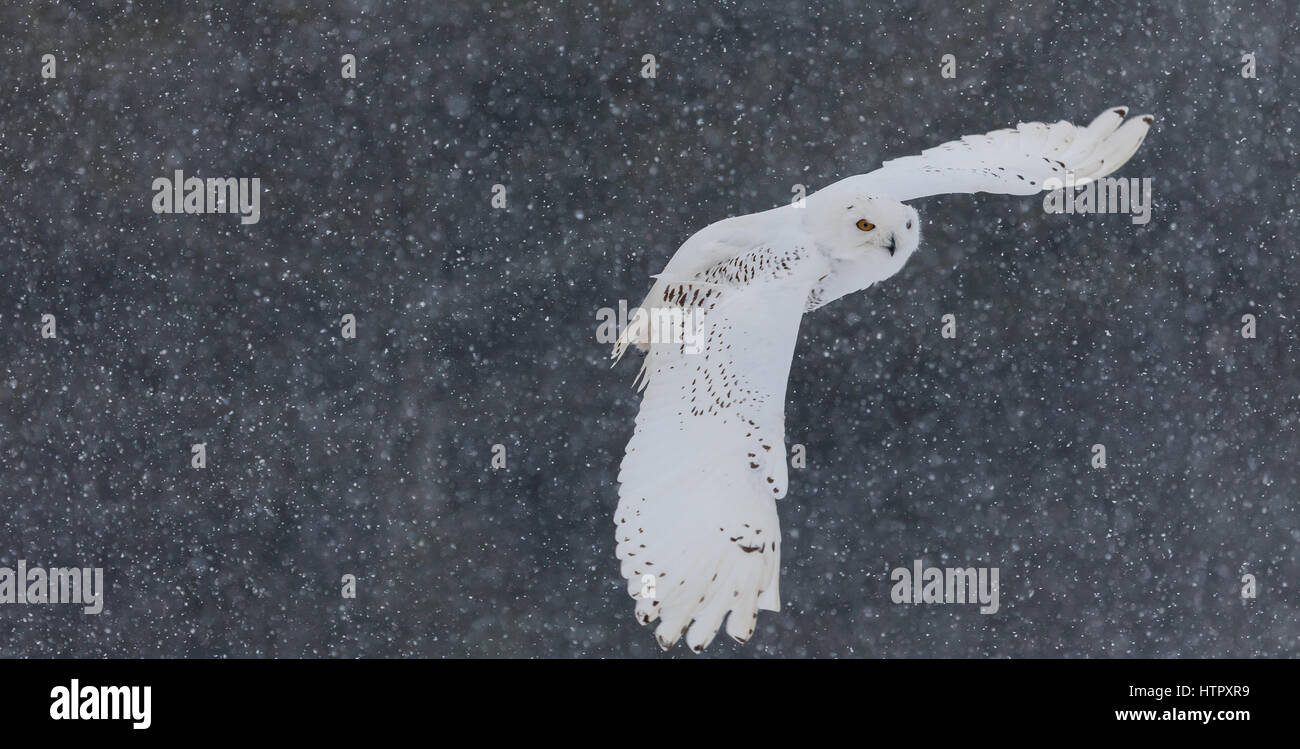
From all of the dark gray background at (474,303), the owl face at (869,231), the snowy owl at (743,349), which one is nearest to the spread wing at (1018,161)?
the snowy owl at (743,349)

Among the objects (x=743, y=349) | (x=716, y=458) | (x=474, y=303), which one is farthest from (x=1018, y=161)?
(x=474, y=303)

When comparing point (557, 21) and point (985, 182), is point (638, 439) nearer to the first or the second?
point (985, 182)

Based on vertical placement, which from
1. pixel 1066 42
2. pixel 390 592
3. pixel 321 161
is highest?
pixel 1066 42

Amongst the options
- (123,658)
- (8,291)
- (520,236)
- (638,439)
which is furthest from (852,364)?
(8,291)

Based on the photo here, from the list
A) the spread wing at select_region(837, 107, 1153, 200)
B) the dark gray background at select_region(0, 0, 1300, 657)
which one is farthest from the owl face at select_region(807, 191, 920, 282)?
the dark gray background at select_region(0, 0, 1300, 657)

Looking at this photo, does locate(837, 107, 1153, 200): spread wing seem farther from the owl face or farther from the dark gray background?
the dark gray background

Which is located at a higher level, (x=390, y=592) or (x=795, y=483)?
(x=795, y=483)

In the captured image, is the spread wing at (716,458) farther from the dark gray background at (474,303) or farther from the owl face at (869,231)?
the dark gray background at (474,303)
